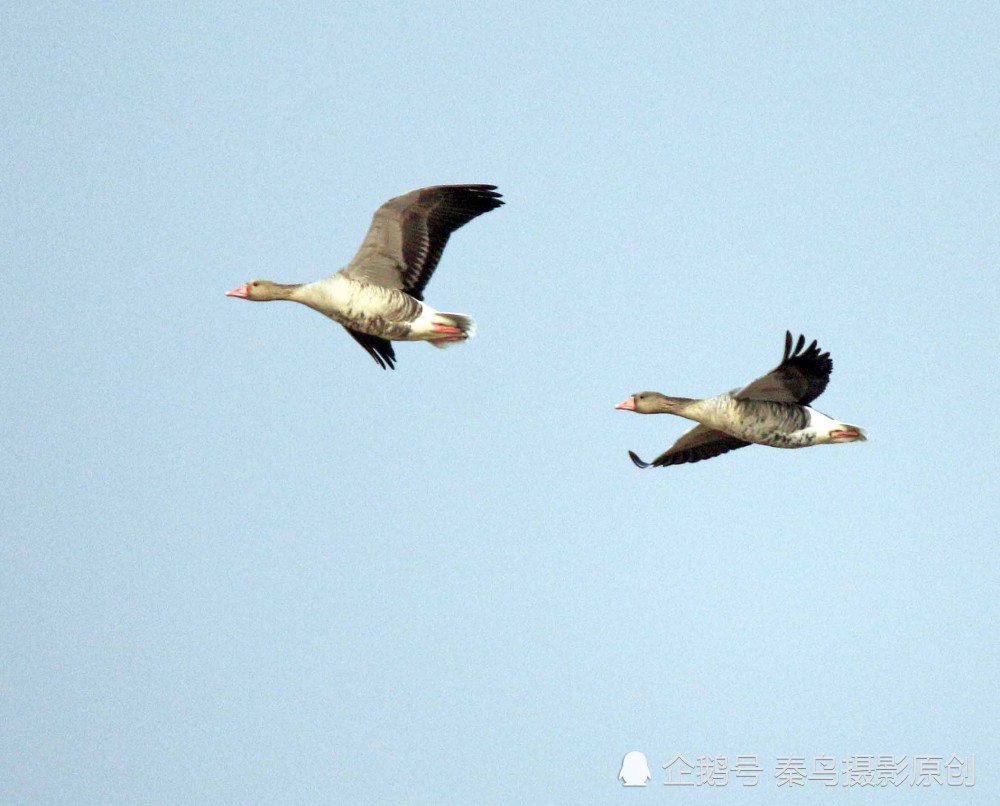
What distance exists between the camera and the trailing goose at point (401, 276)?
62.5ft

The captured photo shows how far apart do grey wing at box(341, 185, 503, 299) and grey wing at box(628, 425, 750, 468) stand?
126 inches

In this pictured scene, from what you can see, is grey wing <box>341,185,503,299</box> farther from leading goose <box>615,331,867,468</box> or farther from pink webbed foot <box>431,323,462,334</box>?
leading goose <box>615,331,867,468</box>

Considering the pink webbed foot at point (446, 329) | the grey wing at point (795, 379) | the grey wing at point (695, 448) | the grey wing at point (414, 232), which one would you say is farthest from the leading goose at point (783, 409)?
the grey wing at point (414, 232)

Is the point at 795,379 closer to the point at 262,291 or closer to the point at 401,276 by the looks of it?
the point at 401,276

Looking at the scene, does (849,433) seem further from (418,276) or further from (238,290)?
(238,290)

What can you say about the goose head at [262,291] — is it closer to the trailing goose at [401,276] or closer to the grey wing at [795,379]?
the trailing goose at [401,276]

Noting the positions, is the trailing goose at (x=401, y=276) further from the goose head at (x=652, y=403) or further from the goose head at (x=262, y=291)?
the goose head at (x=652, y=403)

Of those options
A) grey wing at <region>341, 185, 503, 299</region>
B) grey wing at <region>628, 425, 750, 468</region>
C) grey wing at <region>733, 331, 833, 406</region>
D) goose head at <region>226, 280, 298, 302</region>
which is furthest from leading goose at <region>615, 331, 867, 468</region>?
goose head at <region>226, 280, 298, 302</region>

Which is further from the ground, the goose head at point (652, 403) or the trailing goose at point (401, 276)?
the trailing goose at point (401, 276)

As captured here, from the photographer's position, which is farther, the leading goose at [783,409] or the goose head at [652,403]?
the goose head at [652,403]

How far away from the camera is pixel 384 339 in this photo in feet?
65.7

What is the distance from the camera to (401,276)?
763 inches

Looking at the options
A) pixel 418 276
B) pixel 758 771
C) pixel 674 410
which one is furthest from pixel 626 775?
pixel 418 276

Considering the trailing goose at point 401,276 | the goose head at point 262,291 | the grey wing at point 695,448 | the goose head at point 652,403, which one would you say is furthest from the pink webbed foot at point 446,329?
the grey wing at point 695,448
